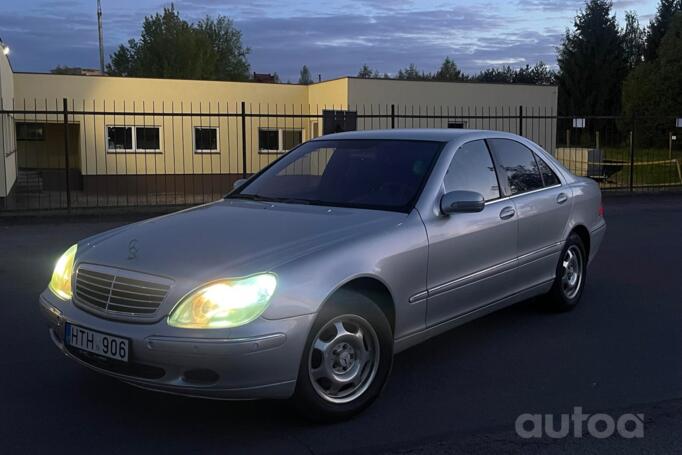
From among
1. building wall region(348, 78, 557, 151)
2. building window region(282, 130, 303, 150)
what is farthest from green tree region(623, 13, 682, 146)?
building window region(282, 130, 303, 150)

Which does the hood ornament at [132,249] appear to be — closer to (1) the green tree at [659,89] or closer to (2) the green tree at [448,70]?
(1) the green tree at [659,89]

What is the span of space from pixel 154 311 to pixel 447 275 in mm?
1898

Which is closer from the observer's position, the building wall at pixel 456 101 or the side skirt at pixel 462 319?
the side skirt at pixel 462 319

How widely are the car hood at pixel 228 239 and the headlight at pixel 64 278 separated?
0.31 feet

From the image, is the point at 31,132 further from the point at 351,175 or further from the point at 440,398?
the point at 440,398

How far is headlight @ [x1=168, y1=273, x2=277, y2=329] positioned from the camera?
3.36 meters

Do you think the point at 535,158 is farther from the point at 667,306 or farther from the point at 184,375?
the point at 184,375

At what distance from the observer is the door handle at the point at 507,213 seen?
4.99 m

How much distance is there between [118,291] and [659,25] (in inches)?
2256

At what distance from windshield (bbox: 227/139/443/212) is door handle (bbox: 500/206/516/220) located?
69 centimetres

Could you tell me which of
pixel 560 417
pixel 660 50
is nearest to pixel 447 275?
pixel 560 417

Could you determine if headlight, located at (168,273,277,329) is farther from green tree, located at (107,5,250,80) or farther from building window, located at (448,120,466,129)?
green tree, located at (107,5,250,80)

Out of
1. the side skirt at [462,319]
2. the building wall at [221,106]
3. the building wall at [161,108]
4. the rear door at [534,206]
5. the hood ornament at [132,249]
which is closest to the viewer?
the hood ornament at [132,249]

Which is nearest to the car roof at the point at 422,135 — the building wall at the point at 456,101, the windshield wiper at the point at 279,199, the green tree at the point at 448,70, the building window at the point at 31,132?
the windshield wiper at the point at 279,199
